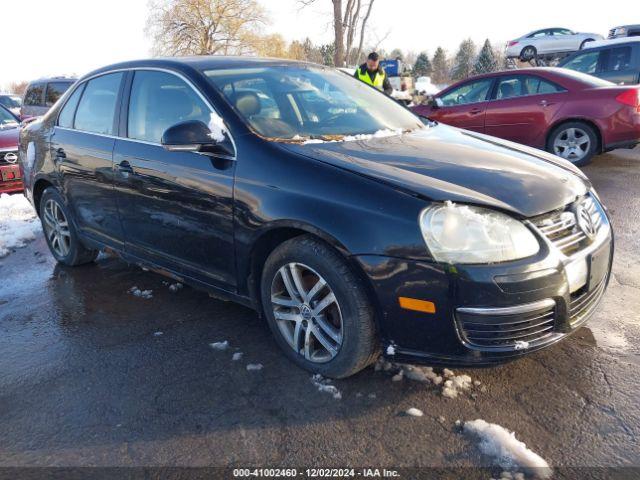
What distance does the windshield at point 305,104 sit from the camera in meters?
3.07

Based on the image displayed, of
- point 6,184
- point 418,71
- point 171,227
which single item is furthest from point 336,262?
point 418,71

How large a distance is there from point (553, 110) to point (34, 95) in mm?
11541

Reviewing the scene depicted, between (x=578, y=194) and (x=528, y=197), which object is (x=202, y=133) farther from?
(x=578, y=194)

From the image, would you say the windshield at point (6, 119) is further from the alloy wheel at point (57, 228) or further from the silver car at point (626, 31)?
the silver car at point (626, 31)

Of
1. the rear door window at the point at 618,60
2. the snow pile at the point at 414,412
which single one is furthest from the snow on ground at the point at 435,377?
the rear door window at the point at 618,60

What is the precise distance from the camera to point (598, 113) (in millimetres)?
7172

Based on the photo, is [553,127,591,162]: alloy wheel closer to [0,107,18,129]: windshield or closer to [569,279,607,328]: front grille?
[569,279,607,328]: front grille

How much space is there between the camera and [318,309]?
2.63 metres

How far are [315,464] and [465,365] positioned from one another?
0.79 metres

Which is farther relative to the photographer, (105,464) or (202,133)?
(202,133)

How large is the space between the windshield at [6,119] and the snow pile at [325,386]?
8.05 m

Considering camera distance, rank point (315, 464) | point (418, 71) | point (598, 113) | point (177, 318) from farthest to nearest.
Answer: point (418, 71), point (598, 113), point (177, 318), point (315, 464)

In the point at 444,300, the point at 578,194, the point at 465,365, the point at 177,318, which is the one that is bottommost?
the point at 177,318

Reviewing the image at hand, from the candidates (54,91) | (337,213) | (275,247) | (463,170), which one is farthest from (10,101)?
(463,170)
